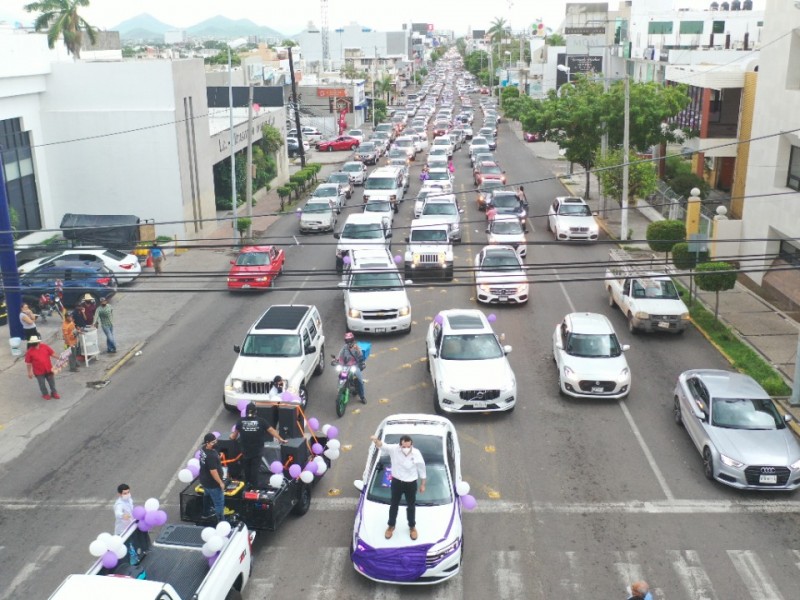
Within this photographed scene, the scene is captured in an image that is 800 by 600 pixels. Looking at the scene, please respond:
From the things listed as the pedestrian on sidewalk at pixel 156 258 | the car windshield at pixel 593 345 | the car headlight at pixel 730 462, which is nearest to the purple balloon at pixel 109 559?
the car headlight at pixel 730 462

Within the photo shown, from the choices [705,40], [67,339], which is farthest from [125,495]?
[705,40]

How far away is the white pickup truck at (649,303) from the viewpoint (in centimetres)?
2328

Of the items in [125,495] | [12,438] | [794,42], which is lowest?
[12,438]

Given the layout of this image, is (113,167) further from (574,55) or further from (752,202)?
→ (574,55)

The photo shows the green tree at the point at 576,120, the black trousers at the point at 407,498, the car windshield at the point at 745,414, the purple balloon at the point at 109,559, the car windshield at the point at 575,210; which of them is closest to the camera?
the purple balloon at the point at 109,559

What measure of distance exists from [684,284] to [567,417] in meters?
12.3

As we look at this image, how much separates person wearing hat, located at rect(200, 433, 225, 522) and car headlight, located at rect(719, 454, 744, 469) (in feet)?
27.7

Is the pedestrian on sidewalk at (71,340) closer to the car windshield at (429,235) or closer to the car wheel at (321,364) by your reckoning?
the car wheel at (321,364)

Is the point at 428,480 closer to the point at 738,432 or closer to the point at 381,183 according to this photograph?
the point at 738,432

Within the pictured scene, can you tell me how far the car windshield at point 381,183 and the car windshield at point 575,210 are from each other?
10140 millimetres

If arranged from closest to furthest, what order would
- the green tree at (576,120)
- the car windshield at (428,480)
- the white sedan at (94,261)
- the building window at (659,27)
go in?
1. the car windshield at (428,480)
2. the white sedan at (94,261)
3. the green tree at (576,120)
4. the building window at (659,27)

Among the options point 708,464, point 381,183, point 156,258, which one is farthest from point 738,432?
point 381,183

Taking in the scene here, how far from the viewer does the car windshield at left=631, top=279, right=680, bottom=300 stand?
24172mm

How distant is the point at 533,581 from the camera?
40.2 feet
